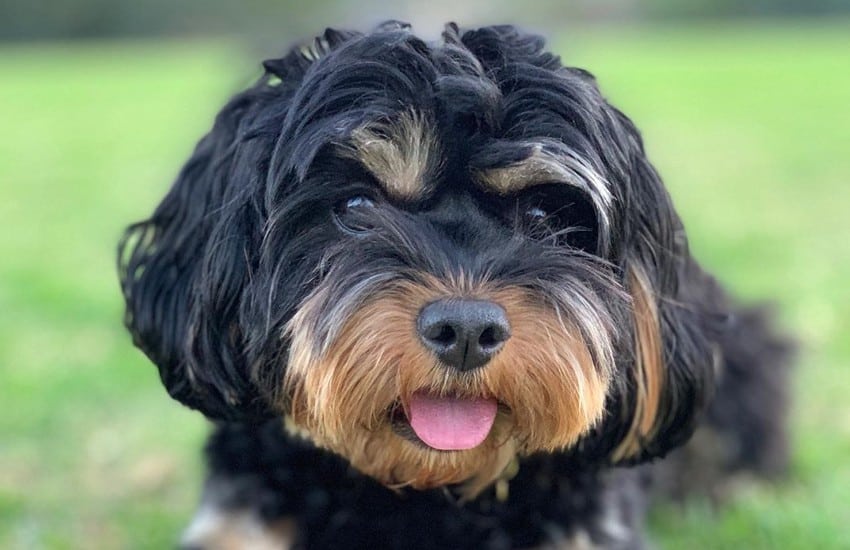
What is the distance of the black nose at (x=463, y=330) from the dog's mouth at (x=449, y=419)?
0.22 meters

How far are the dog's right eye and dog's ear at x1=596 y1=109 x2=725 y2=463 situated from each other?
671mm

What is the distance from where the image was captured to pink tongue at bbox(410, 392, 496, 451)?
281cm

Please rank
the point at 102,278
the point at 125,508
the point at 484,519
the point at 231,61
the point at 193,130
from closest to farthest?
1. the point at 484,519
2. the point at 125,508
3. the point at 102,278
4. the point at 193,130
5. the point at 231,61

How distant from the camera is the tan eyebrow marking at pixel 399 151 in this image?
2.77 metres

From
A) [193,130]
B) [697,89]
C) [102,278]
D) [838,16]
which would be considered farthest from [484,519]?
[838,16]

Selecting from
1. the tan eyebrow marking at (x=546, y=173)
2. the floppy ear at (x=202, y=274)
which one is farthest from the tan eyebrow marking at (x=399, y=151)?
the floppy ear at (x=202, y=274)

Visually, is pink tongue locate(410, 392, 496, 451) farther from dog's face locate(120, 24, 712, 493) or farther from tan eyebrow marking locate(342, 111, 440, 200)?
tan eyebrow marking locate(342, 111, 440, 200)

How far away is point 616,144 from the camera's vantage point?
3.03 m

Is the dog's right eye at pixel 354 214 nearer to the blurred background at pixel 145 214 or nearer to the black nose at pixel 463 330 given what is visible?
the black nose at pixel 463 330

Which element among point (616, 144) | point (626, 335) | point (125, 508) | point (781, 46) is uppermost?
point (616, 144)

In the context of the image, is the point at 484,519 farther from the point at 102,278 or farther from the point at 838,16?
the point at 838,16

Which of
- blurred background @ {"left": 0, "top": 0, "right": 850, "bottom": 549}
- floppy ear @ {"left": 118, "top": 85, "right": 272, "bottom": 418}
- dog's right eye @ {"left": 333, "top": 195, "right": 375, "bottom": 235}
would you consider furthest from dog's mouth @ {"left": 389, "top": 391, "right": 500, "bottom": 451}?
blurred background @ {"left": 0, "top": 0, "right": 850, "bottom": 549}

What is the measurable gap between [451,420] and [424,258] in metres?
0.41

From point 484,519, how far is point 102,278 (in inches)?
193
